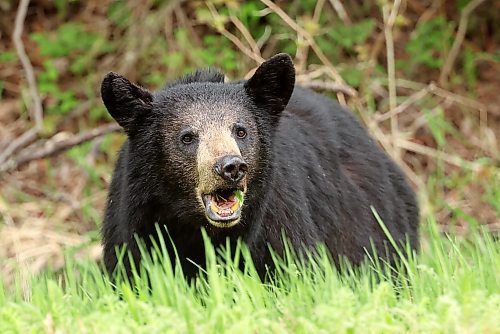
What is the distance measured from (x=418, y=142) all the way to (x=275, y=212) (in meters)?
5.55

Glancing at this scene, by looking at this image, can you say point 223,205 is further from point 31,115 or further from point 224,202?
point 31,115

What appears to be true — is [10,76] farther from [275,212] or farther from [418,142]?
[275,212]

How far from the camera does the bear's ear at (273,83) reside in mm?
5539

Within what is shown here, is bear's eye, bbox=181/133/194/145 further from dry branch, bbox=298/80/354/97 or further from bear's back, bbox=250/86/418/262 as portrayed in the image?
dry branch, bbox=298/80/354/97

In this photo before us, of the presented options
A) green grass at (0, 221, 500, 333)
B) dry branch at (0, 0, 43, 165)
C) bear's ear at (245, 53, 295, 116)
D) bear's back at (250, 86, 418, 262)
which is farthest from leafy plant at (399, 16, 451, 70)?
green grass at (0, 221, 500, 333)

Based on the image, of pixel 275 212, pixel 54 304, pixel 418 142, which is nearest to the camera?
pixel 54 304

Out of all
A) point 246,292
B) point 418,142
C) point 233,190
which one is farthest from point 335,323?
point 418,142

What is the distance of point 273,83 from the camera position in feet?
18.3

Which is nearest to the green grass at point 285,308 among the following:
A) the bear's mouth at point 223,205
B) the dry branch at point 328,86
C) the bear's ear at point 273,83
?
the bear's mouth at point 223,205

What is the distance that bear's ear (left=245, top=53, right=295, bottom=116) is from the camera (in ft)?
18.2

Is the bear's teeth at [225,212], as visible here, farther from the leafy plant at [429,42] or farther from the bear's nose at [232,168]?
the leafy plant at [429,42]

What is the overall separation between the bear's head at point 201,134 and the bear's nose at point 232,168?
0.07m

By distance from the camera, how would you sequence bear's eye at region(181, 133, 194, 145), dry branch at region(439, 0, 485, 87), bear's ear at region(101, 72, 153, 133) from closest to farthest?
bear's eye at region(181, 133, 194, 145) < bear's ear at region(101, 72, 153, 133) < dry branch at region(439, 0, 485, 87)

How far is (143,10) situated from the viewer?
11.0 meters
